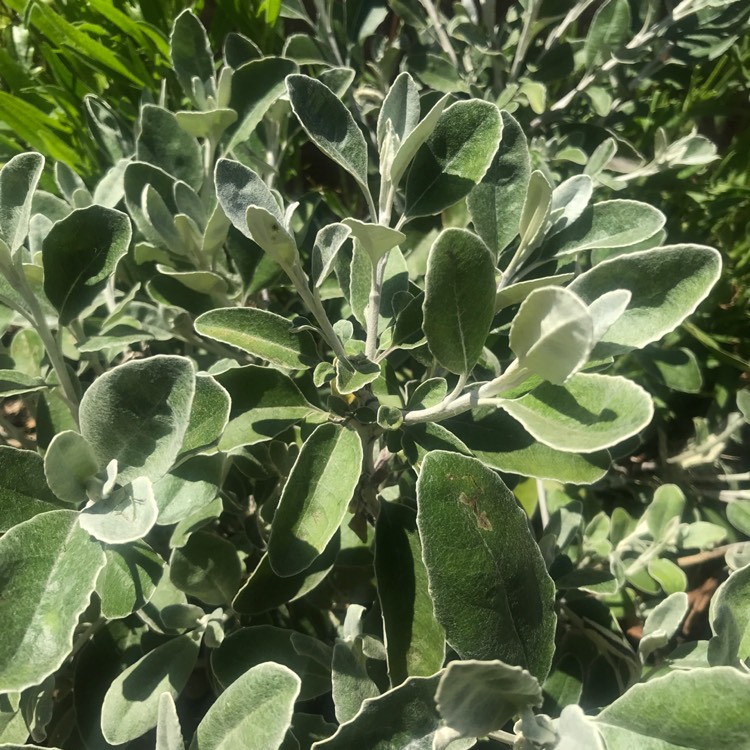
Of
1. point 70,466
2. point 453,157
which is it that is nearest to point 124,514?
point 70,466

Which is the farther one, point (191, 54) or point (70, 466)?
point (191, 54)

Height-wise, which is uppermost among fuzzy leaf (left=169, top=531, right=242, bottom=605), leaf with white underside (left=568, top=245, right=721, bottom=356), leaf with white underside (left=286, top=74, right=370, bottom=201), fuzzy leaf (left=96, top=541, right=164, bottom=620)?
leaf with white underside (left=286, top=74, right=370, bottom=201)

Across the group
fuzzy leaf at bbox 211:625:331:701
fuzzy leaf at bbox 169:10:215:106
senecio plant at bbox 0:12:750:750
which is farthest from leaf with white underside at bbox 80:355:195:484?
fuzzy leaf at bbox 169:10:215:106

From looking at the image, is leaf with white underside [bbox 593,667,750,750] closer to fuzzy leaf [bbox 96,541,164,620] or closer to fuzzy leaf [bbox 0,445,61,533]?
fuzzy leaf [bbox 96,541,164,620]

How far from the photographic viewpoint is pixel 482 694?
47 centimetres

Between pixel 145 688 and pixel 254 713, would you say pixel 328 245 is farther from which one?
pixel 145 688

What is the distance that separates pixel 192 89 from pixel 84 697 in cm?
87

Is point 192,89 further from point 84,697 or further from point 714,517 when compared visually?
point 714,517

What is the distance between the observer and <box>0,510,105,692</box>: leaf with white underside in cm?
50

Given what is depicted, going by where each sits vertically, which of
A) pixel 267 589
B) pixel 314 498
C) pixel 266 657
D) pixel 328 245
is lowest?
pixel 266 657

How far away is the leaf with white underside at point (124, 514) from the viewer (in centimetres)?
52

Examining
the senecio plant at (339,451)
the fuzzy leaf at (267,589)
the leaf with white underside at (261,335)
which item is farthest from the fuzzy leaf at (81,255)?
the fuzzy leaf at (267,589)

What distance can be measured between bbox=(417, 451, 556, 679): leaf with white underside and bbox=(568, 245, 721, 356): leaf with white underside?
0.17 m

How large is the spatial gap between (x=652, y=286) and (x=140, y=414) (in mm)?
466
